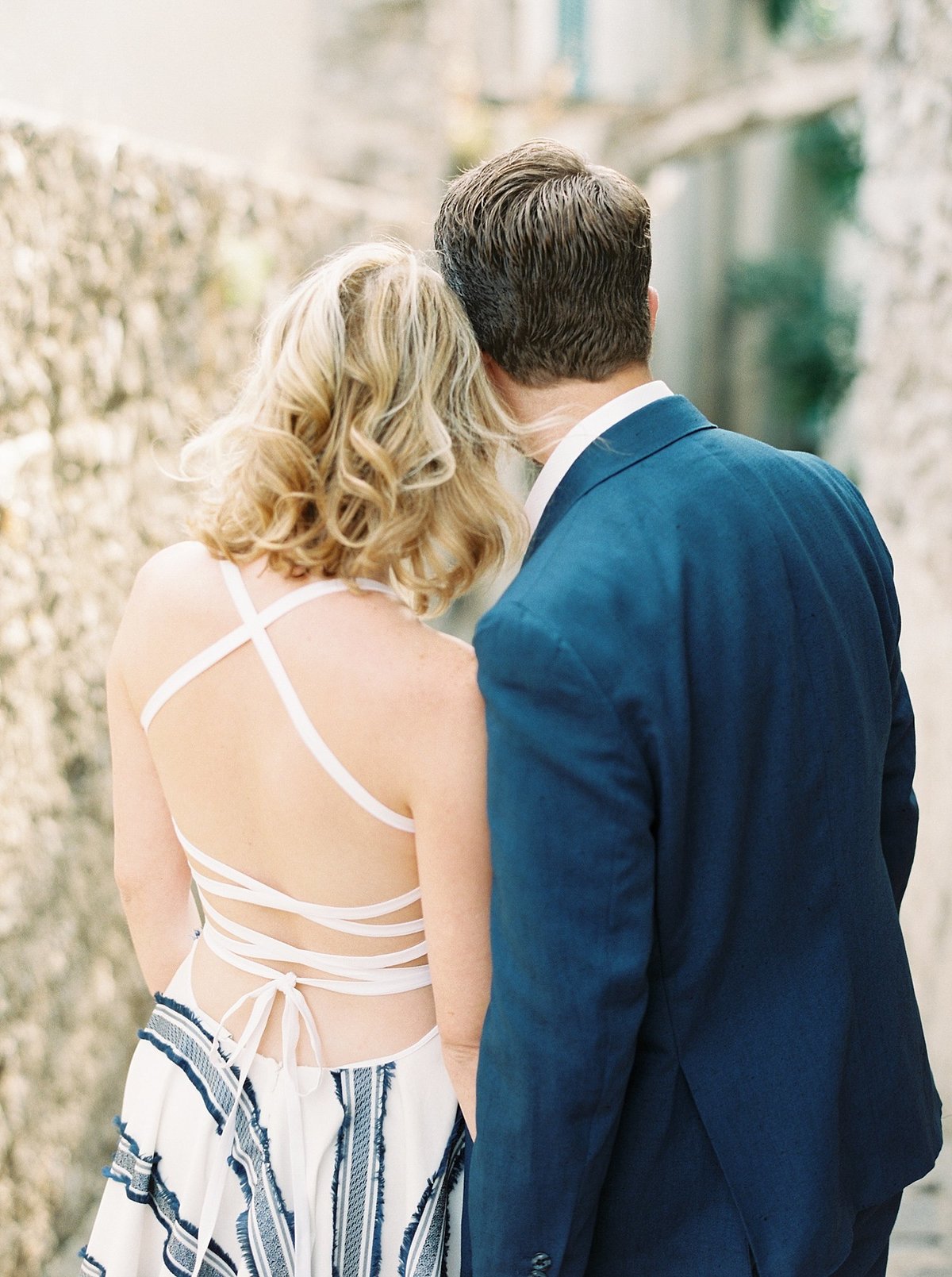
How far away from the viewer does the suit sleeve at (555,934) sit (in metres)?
1.17

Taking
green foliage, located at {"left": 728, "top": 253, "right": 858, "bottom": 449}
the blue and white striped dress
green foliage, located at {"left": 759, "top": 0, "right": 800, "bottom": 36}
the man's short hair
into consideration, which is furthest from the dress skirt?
green foliage, located at {"left": 759, "top": 0, "right": 800, "bottom": 36}

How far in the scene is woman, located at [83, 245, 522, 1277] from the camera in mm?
1276

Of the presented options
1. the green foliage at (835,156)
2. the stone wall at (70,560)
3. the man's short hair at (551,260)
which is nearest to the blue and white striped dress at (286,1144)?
the man's short hair at (551,260)

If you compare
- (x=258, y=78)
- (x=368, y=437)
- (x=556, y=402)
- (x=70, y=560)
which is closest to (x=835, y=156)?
(x=258, y=78)

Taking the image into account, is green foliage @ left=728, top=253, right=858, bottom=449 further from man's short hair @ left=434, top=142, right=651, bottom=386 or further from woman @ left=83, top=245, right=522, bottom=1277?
woman @ left=83, top=245, right=522, bottom=1277

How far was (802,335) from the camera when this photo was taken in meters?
11.8

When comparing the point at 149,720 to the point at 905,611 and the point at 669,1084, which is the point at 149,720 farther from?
the point at 905,611

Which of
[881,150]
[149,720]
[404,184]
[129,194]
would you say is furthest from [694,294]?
[149,720]

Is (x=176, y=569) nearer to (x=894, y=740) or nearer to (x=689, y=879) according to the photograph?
(x=689, y=879)

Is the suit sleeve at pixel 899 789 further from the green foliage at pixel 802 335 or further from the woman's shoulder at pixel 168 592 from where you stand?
the green foliage at pixel 802 335

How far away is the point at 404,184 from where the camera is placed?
6602mm

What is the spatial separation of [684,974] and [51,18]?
9.19 feet

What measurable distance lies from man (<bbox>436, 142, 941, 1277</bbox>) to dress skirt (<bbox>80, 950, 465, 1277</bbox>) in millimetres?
146

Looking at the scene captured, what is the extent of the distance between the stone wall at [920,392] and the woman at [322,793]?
189 centimetres
